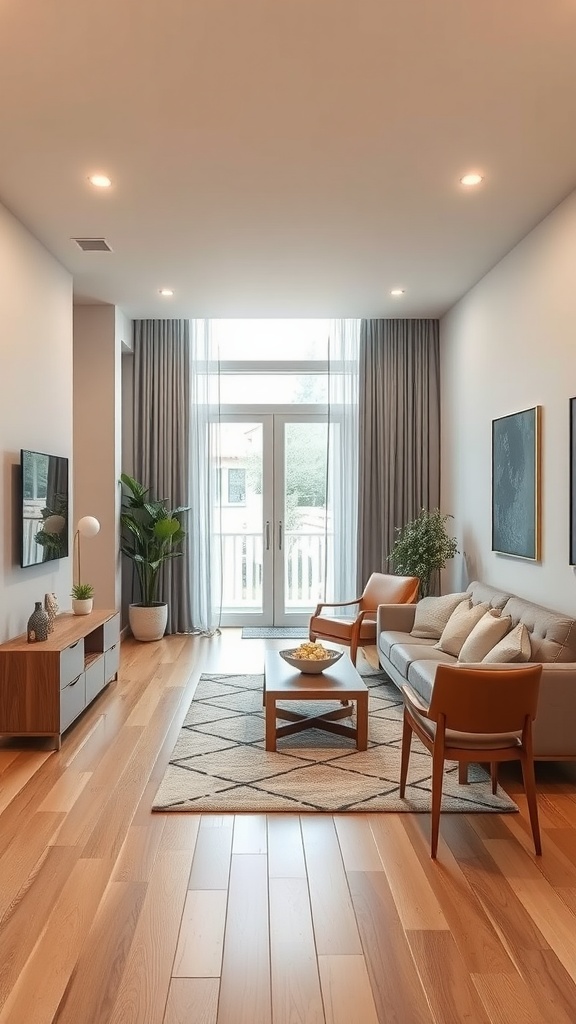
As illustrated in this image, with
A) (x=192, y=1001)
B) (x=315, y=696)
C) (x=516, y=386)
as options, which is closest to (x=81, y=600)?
(x=315, y=696)

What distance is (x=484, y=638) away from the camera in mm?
4094

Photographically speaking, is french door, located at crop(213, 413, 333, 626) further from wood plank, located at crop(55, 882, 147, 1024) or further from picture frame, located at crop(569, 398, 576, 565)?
wood plank, located at crop(55, 882, 147, 1024)

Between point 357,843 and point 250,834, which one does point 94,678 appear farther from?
point 357,843

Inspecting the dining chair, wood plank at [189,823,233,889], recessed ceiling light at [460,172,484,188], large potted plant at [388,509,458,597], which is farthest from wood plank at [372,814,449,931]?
large potted plant at [388,509,458,597]

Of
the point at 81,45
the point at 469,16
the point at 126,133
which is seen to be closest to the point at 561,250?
the point at 469,16

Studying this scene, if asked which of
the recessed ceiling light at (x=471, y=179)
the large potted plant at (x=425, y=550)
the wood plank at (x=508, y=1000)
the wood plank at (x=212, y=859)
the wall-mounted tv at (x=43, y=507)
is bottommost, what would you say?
the wood plank at (x=212, y=859)

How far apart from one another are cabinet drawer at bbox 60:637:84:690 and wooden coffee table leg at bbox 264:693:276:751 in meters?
1.12

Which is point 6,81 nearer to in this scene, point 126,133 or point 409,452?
point 126,133

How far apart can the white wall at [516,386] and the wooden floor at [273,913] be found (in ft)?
4.97

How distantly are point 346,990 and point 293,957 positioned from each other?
21 cm

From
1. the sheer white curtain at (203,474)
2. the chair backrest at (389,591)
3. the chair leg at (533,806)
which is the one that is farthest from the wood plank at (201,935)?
the sheer white curtain at (203,474)

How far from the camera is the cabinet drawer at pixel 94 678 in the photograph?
462cm

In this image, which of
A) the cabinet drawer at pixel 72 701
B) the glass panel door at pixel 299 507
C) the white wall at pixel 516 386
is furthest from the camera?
the glass panel door at pixel 299 507

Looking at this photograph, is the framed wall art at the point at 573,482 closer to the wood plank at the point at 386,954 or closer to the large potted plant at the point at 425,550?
the wood plank at the point at 386,954
